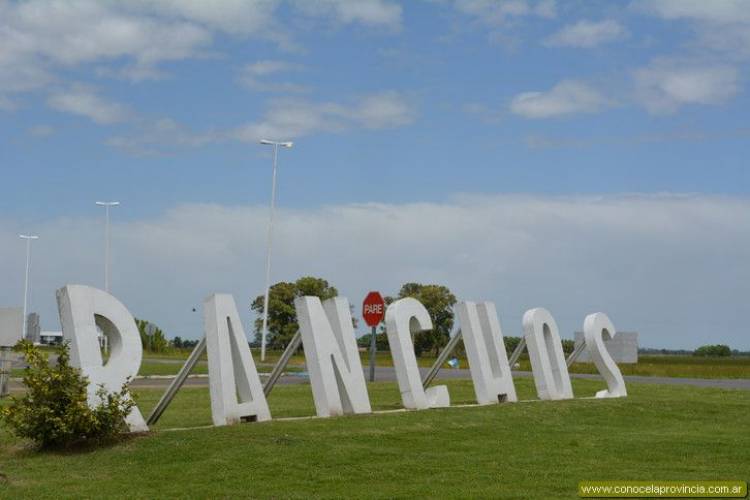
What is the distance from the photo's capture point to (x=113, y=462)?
14.8m

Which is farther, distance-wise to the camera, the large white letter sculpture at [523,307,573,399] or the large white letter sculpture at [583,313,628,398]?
the large white letter sculpture at [583,313,628,398]

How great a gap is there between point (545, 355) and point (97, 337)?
1250cm

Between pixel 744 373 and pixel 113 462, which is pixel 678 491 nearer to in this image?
pixel 113 462

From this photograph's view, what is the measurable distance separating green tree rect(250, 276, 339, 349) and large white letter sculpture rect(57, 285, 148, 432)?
62.8 meters

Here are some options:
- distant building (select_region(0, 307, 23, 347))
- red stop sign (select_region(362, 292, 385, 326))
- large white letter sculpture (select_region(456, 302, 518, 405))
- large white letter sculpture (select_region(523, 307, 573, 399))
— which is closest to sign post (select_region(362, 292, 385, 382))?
red stop sign (select_region(362, 292, 385, 326))

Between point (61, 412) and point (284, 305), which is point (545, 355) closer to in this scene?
point (61, 412)

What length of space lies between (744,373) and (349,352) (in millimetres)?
38820

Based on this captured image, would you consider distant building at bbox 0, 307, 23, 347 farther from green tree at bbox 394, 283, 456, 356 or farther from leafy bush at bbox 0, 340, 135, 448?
green tree at bbox 394, 283, 456, 356

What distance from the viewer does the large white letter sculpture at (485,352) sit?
23.2 meters

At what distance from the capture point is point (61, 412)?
15.6 metres

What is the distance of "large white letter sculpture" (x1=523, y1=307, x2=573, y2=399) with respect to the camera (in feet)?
81.8

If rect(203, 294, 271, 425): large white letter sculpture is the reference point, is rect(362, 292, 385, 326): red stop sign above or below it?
above

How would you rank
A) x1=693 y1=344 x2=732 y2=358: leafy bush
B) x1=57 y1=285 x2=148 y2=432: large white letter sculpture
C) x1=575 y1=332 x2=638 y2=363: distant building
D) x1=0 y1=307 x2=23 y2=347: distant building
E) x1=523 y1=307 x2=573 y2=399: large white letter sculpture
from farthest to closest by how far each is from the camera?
x1=693 y1=344 x2=732 y2=358: leafy bush < x1=575 y1=332 x2=638 y2=363: distant building < x1=0 y1=307 x2=23 y2=347: distant building < x1=523 y1=307 x2=573 y2=399: large white letter sculpture < x1=57 y1=285 x2=148 y2=432: large white letter sculpture

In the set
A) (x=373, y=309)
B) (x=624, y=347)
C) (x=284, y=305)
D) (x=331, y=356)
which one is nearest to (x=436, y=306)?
(x=284, y=305)
